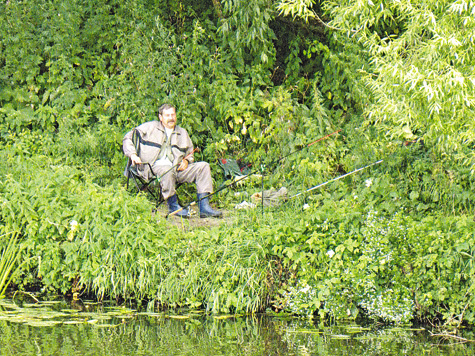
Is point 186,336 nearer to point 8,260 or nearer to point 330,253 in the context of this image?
point 330,253

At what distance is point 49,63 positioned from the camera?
399 inches

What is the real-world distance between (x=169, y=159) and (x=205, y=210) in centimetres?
73

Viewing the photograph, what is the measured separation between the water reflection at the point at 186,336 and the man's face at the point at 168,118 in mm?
2608

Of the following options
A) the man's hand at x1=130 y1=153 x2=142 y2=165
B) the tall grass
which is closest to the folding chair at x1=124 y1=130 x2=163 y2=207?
the man's hand at x1=130 y1=153 x2=142 y2=165

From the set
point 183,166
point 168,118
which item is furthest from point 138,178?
point 168,118

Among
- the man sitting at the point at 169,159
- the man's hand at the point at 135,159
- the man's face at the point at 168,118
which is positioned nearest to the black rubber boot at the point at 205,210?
the man sitting at the point at 169,159

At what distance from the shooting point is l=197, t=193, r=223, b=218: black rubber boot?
8125mm

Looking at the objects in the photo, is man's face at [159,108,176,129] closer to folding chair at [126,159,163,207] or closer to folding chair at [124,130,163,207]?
folding chair at [124,130,163,207]

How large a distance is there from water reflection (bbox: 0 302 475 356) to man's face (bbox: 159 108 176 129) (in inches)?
103

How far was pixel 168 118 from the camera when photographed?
843 centimetres

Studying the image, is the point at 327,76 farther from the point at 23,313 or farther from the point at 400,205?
the point at 23,313

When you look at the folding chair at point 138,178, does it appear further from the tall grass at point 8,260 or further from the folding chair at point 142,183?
the tall grass at point 8,260

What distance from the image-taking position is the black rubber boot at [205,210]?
26.7 feet

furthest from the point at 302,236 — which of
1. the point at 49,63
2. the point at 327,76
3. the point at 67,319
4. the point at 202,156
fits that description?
the point at 49,63
